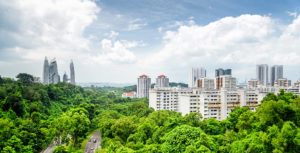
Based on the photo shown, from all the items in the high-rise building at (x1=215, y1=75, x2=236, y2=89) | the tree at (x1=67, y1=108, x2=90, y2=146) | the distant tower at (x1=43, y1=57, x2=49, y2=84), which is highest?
the distant tower at (x1=43, y1=57, x2=49, y2=84)

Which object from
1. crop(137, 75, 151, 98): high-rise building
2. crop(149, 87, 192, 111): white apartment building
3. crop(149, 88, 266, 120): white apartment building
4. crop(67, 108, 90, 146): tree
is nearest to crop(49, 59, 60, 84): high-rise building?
crop(137, 75, 151, 98): high-rise building

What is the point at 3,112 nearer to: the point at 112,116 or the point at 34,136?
the point at 34,136

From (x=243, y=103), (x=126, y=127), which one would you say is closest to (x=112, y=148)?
(x=126, y=127)

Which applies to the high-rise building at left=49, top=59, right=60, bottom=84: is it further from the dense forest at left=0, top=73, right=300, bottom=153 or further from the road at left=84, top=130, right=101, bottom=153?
the road at left=84, top=130, right=101, bottom=153

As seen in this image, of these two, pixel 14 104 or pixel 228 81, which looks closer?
pixel 14 104

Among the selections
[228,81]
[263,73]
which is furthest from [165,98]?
[263,73]

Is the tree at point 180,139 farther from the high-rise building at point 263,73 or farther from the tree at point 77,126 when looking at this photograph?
the high-rise building at point 263,73

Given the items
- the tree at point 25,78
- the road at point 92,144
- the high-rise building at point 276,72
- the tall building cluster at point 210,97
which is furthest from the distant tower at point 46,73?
the high-rise building at point 276,72

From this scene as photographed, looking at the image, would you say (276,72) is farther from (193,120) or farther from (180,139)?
(180,139)
